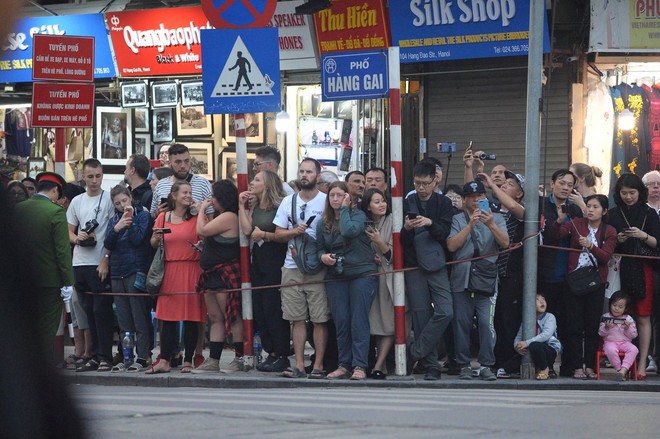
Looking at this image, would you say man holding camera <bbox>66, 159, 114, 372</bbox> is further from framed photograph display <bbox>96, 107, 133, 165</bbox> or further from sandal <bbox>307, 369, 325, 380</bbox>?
framed photograph display <bbox>96, 107, 133, 165</bbox>

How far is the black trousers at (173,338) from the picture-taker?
12812 millimetres

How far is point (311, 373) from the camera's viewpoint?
1230 centimetres

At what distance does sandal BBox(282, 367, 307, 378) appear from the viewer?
12.2 metres

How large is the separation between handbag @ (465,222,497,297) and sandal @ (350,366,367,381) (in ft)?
4.58

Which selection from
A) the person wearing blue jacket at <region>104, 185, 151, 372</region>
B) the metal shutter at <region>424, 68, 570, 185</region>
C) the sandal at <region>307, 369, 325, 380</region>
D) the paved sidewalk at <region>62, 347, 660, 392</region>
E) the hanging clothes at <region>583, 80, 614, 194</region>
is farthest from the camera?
the metal shutter at <region>424, 68, 570, 185</region>

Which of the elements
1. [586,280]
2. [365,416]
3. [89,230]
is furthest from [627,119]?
[365,416]

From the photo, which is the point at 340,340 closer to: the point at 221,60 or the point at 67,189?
the point at 221,60

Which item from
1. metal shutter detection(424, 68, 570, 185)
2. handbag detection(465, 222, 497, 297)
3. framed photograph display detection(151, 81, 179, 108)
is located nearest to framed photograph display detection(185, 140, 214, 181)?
framed photograph display detection(151, 81, 179, 108)

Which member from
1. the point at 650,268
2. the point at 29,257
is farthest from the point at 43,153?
the point at 29,257

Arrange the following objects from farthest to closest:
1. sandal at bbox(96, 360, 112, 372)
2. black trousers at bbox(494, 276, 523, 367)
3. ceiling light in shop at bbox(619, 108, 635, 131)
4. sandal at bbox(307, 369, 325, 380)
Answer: ceiling light in shop at bbox(619, 108, 635, 131)
sandal at bbox(96, 360, 112, 372)
black trousers at bbox(494, 276, 523, 367)
sandal at bbox(307, 369, 325, 380)

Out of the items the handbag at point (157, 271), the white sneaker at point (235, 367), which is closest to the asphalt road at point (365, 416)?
the white sneaker at point (235, 367)

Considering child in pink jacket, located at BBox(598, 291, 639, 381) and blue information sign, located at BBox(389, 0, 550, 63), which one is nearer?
child in pink jacket, located at BBox(598, 291, 639, 381)

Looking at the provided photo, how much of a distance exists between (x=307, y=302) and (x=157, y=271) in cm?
178

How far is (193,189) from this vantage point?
44.5 ft
